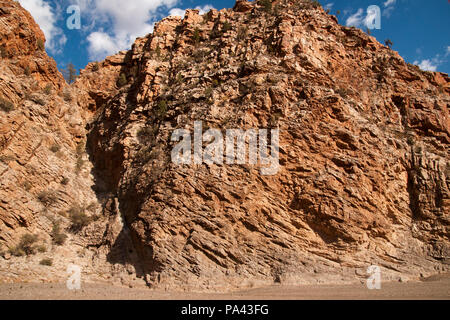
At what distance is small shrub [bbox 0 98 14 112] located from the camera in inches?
694

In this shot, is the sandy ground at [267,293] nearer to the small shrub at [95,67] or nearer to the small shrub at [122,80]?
the small shrub at [122,80]

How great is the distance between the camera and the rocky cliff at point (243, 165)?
13828 mm

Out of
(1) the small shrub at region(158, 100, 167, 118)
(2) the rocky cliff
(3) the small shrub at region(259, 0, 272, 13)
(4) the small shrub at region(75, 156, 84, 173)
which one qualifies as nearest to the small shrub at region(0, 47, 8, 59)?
(2) the rocky cliff

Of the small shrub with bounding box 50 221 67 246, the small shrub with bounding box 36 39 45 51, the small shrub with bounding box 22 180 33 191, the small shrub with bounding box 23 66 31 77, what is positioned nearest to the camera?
the small shrub with bounding box 50 221 67 246

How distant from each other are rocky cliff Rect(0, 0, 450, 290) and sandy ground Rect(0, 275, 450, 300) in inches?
29.5

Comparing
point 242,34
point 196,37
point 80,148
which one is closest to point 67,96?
point 80,148

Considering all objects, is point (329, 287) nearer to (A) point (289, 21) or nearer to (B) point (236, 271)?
(B) point (236, 271)

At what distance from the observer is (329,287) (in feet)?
40.4

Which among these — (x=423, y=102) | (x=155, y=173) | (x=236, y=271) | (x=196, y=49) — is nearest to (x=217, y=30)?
(x=196, y=49)

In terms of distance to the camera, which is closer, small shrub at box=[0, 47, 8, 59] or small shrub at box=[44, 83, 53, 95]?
small shrub at box=[0, 47, 8, 59]

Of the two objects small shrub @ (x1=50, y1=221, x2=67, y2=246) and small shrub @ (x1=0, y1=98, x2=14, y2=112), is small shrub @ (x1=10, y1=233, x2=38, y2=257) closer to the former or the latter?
small shrub @ (x1=50, y1=221, x2=67, y2=246)

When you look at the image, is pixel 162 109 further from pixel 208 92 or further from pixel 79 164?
pixel 79 164

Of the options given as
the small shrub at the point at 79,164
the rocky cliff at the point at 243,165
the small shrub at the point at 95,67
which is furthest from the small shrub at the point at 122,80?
the small shrub at the point at 79,164

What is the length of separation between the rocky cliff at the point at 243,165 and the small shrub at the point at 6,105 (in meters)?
0.40
